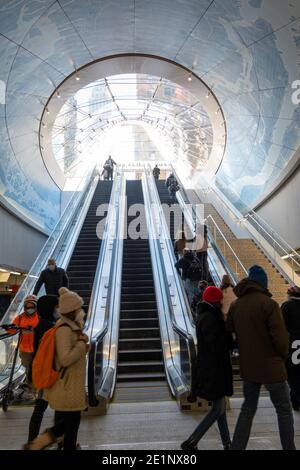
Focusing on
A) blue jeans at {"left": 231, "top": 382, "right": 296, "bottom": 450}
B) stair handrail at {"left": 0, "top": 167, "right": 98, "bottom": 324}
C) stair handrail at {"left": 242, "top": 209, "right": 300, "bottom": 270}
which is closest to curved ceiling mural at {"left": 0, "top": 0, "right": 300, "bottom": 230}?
stair handrail at {"left": 242, "top": 209, "right": 300, "bottom": 270}

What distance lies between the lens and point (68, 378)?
2.94m

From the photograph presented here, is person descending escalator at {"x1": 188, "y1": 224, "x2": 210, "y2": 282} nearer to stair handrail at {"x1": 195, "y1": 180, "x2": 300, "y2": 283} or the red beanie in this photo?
stair handrail at {"x1": 195, "y1": 180, "x2": 300, "y2": 283}

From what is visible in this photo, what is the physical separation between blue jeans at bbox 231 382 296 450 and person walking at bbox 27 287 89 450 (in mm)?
1148

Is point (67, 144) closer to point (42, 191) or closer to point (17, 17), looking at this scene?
point (42, 191)

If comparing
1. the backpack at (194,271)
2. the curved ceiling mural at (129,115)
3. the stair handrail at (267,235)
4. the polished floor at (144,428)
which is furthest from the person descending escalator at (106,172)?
the polished floor at (144,428)

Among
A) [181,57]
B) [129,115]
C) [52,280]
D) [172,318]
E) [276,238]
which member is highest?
[129,115]

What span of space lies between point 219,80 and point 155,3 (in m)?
4.15

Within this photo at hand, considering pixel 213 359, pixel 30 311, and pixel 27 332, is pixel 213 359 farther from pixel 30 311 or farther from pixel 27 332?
pixel 30 311

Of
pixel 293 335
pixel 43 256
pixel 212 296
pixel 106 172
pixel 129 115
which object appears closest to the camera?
pixel 212 296

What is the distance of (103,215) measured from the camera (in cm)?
1467

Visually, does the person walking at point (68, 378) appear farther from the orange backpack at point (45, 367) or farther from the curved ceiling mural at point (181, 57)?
the curved ceiling mural at point (181, 57)

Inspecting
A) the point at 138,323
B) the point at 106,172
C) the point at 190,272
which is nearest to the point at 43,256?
the point at 138,323

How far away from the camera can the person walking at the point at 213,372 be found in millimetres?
3200

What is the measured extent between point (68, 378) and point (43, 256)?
24.4 feet
